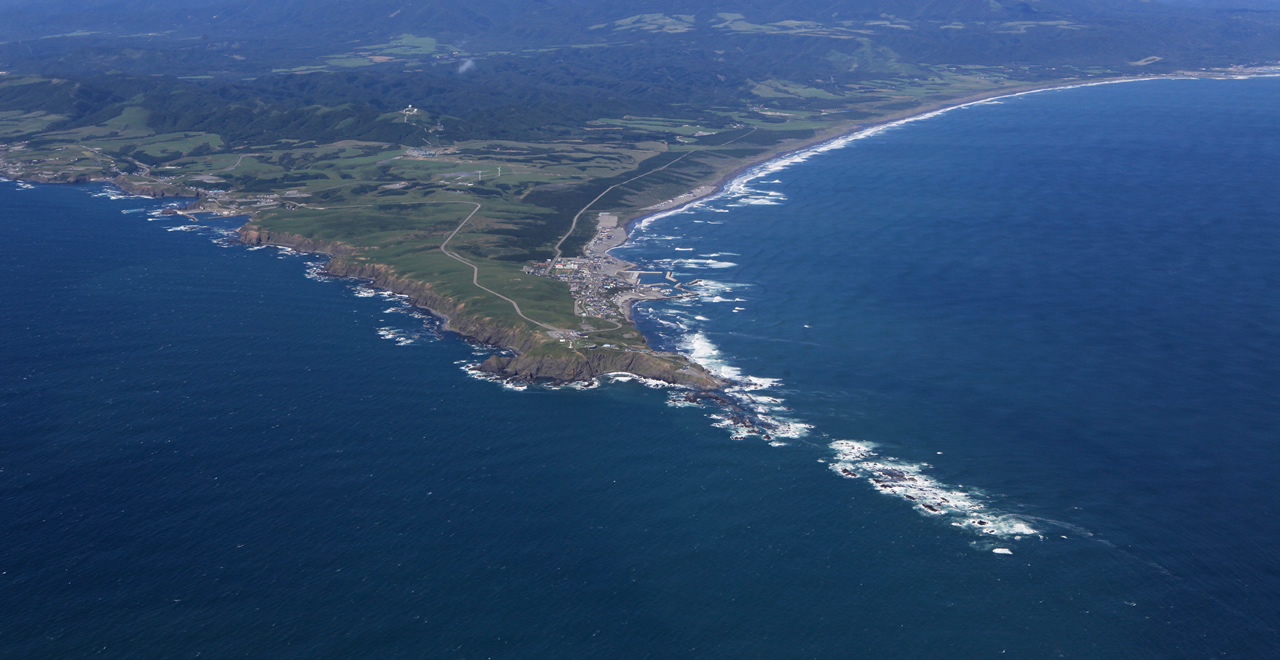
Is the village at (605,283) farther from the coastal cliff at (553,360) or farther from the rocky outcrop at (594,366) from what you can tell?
the rocky outcrop at (594,366)

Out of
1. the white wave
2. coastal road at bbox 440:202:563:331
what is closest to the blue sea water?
the white wave

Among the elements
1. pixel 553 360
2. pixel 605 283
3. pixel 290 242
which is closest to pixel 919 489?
pixel 553 360

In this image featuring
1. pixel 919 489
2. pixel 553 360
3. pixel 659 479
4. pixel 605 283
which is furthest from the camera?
pixel 605 283

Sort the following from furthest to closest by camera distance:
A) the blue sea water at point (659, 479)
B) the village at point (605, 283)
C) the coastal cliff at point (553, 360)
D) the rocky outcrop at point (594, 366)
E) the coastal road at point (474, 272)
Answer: the village at point (605, 283)
the coastal road at point (474, 272)
the coastal cliff at point (553, 360)
the rocky outcrop at point (594, 366)
the blue sea water at point (659, 479)

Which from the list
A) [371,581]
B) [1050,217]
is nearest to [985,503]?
Result: [371,581]

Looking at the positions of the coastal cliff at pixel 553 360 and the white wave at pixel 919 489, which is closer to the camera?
the white wave at pixel 919 489

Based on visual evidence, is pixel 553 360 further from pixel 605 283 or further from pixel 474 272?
pixel 474 272

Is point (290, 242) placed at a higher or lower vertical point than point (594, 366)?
higher

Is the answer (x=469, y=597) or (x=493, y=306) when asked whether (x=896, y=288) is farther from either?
(x=469, y=597)

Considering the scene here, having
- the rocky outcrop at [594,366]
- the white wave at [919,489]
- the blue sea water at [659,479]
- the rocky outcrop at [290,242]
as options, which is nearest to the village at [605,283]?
the blue sea water at [659,479]
